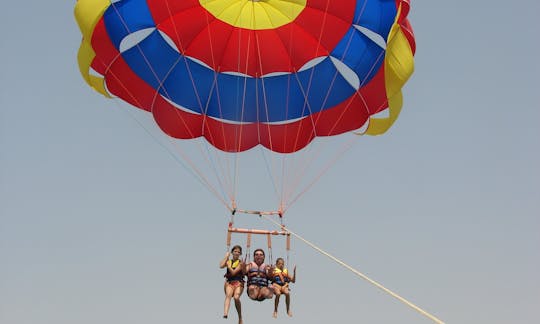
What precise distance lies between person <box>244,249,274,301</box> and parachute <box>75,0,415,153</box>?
2.91 metres

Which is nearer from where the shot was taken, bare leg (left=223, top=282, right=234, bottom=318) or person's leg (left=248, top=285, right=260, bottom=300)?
bare leg (left=223, top=282, right=234, bottom=318)

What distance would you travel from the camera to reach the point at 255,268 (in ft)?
44.7

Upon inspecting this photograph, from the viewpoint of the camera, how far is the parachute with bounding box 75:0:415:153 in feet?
48.5

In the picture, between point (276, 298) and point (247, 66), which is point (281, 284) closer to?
point (276, 298)

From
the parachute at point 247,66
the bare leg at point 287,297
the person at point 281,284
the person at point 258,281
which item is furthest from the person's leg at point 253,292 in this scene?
the parachute at point 247,66

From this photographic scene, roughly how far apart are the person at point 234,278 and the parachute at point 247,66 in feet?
9.36

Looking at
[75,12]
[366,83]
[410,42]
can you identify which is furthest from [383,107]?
[75,12]

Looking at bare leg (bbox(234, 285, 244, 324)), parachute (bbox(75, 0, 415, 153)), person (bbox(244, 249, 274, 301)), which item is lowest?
bare leg (bbox(234, 285, 244, 324))

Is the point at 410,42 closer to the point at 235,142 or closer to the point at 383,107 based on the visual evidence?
the point at 383,107

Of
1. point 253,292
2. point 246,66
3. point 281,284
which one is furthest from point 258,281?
point 246,66

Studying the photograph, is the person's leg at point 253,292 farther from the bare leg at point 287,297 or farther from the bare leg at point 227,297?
the bare leg at point 287,297

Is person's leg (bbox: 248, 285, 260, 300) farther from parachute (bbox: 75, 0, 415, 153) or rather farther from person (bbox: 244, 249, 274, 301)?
parachute (bbox: 75, 0, 415, 153)

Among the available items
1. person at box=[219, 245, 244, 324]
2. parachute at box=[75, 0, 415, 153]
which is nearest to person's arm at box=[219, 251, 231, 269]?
person at box=[219, 245, 244, 324]

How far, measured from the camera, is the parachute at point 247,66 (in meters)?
14.8
